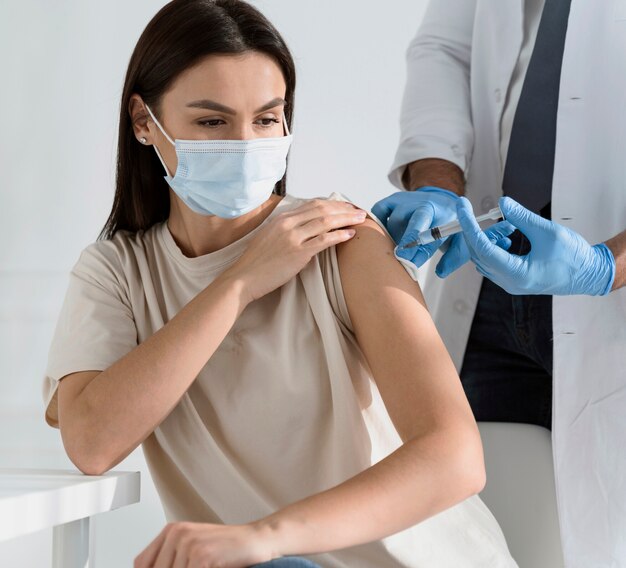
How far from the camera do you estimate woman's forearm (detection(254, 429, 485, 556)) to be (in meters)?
0.99

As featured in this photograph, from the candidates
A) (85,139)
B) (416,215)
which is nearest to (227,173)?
(416,215)

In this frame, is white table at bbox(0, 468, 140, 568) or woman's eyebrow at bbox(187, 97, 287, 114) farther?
woman's eyebrow at bbox(187, 97, 287, 114)

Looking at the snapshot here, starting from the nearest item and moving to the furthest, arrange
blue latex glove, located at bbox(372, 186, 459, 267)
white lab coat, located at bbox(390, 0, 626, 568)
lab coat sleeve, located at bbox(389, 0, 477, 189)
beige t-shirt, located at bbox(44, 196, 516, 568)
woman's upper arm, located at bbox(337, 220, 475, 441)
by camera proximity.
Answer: woman's upper arm, located at bbox(337, 220, 475, 441) → beige t-shirt, located at bbox(44, 196, 516, 568) → blue latex glove, located at bbox(372, 186, 459, 267) → white lab coat, located at bbox(390, 0, 626, 568) → lab coat sleeve, located at bbox(389, 0, 477, 189)

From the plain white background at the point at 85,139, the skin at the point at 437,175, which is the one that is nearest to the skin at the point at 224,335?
the skin at the point at 437,175

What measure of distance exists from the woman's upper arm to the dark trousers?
1.38ft

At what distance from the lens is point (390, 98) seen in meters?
2.75

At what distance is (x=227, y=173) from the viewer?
1.38 m

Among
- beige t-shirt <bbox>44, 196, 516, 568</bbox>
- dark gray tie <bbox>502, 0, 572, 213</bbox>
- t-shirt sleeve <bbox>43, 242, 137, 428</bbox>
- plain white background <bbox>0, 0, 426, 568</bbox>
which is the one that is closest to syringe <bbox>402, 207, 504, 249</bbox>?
beige t-shirt <bbox>44, 196, 516, 568</bbox>

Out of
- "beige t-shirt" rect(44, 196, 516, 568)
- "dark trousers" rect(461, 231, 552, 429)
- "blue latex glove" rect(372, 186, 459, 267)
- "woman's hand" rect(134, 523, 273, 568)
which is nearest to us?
"woman's hand" rect(134, 523, 273, 568)

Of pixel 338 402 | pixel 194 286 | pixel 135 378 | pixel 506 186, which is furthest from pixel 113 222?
pixel 506 186

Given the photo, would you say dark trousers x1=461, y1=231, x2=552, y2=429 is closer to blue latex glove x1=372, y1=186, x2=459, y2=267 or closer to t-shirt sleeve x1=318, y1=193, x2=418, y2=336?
blue latex glove x1=372, y1=186, x2=459, y2=267

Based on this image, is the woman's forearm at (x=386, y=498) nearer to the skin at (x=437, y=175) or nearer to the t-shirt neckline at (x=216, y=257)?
the t-shirt neckline at (x=216, y=257)

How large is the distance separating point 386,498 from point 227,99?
657 millimetres

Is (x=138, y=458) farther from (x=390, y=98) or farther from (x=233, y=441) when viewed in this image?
(x=233, y=441)
